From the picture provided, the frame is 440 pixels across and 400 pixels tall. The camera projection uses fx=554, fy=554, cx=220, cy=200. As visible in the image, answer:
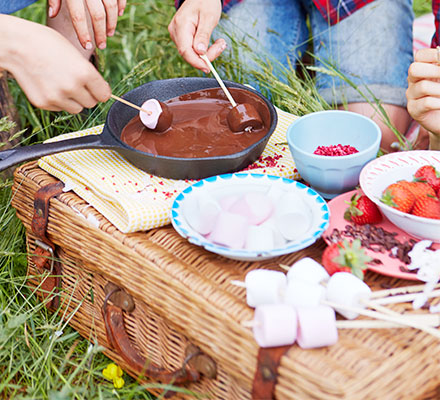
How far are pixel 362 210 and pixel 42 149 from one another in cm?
77

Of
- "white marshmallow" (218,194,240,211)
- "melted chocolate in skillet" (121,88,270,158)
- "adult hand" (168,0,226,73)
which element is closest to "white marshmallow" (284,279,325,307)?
"white marshmallow" (218,194,240,211)

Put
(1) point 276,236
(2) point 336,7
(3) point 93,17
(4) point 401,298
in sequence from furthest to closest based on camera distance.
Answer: (2) point 336,7, (3) point 93,17, (1) point 276,236, (4) point 401,298

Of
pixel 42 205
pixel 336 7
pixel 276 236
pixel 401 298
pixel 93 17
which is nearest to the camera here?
pixel 401 298

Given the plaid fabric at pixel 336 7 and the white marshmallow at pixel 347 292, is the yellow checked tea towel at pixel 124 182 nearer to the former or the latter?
the white marshmallow at pixel 347 292

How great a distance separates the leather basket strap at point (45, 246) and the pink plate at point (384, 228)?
687mm

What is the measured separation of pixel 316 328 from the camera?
0.94m

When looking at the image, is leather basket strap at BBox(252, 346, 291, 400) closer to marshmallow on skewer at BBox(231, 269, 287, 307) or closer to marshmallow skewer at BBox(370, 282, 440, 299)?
marshmallow on skewer at BBox(231, 269, 287, 307)

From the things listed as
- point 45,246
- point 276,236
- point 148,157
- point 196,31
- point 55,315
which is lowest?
point 55,315

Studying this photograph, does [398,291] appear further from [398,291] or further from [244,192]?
[244,192]

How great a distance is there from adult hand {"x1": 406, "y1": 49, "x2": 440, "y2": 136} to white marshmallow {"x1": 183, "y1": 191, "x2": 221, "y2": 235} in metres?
0.66

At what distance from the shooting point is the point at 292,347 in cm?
97

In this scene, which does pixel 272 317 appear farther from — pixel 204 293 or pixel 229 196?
pixel 229 196

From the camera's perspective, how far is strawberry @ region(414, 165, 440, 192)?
1.23 meters

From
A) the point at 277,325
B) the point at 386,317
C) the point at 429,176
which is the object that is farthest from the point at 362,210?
the point at 277,325
